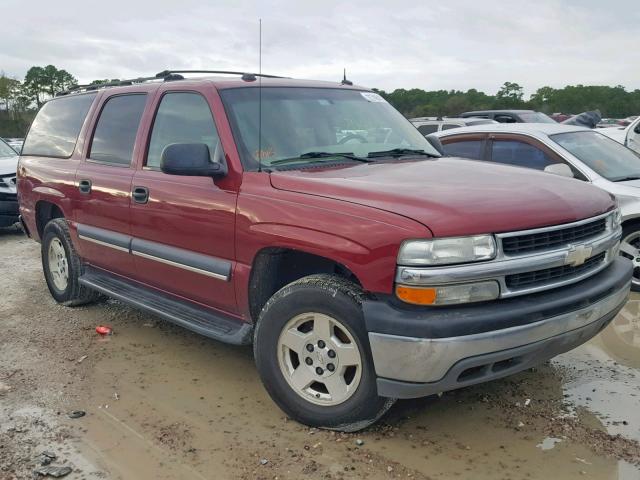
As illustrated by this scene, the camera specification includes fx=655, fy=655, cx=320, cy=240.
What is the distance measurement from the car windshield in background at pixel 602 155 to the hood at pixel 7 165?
7701mm

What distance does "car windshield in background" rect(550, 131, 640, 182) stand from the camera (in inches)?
251

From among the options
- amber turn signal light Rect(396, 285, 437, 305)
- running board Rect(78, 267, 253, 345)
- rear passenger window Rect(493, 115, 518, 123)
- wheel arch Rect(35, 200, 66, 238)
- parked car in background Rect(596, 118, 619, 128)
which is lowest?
running board Rect(78, 267, 253, 345)

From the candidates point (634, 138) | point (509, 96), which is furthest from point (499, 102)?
point (634, 138)

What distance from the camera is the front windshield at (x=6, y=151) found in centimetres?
1099

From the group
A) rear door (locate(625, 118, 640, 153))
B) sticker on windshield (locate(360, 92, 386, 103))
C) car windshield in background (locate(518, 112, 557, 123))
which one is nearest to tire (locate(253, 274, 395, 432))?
sticker on windshield (locate(360, 92, 386, 103))

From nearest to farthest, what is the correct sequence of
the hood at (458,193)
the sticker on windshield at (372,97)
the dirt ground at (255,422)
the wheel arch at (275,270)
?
the hood at (458,193), the dirt ground at (255,422), the wheel arch at (275,270), the sticker on windshield at (372,97)

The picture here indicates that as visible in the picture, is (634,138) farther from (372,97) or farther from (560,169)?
(372,97)

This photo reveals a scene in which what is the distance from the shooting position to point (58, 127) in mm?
5984

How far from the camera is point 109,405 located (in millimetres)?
3918

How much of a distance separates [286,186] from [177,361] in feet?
5.77

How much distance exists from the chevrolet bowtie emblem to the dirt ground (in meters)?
0.91

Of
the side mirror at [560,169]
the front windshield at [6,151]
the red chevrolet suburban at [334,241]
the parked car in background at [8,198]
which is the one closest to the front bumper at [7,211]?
the parked car in background at [8,198]

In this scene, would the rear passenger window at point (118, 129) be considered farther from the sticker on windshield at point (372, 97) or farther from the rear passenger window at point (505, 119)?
the rear passenger window at point (505, 119)

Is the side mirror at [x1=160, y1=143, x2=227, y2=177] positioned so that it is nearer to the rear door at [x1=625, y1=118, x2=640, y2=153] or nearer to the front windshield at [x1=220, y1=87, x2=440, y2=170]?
the front windshield at [x1=220, y1=87, x2=440, y2=170]
